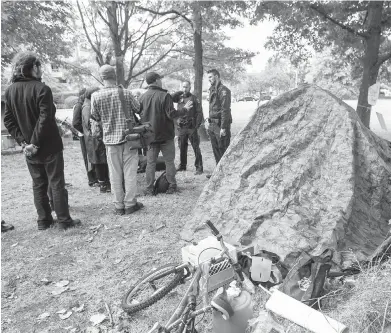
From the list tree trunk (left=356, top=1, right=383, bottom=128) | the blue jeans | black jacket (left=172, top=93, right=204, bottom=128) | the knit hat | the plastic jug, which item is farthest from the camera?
tree trunk (left=356, top=1, right=383, bottom=128)

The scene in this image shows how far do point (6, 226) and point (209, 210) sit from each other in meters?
3.14

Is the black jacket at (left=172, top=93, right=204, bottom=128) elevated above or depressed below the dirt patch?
above

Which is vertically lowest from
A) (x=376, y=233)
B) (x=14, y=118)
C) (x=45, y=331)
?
(x=45, y=331)

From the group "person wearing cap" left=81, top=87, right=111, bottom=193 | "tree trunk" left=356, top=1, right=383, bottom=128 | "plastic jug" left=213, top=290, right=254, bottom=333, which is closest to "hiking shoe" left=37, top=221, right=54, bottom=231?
"person wearing cap" left=81, top=87, right=111, bottom=193

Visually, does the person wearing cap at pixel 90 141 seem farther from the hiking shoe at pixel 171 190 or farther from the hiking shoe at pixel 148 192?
the hiking shoe at pixel 171 190

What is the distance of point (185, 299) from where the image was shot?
100 inches

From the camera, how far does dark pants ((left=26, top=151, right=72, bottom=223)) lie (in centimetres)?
462

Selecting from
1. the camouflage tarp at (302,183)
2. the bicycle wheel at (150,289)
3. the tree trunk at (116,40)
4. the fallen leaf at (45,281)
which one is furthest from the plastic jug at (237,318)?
the tree trunk at (116,40)

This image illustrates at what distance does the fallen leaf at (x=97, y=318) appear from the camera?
3.01 meters

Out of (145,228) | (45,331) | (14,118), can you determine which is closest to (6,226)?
(14,118)

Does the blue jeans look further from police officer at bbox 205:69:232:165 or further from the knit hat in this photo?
the knit hat

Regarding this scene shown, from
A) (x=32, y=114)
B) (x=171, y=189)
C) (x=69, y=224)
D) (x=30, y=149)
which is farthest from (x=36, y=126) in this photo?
(x=171, y=189)

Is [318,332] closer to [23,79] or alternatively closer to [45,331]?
[45,331]

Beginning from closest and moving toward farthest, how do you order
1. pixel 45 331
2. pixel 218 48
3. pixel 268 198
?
pixel 45 331, pixel 268 198, pixel 218 48
